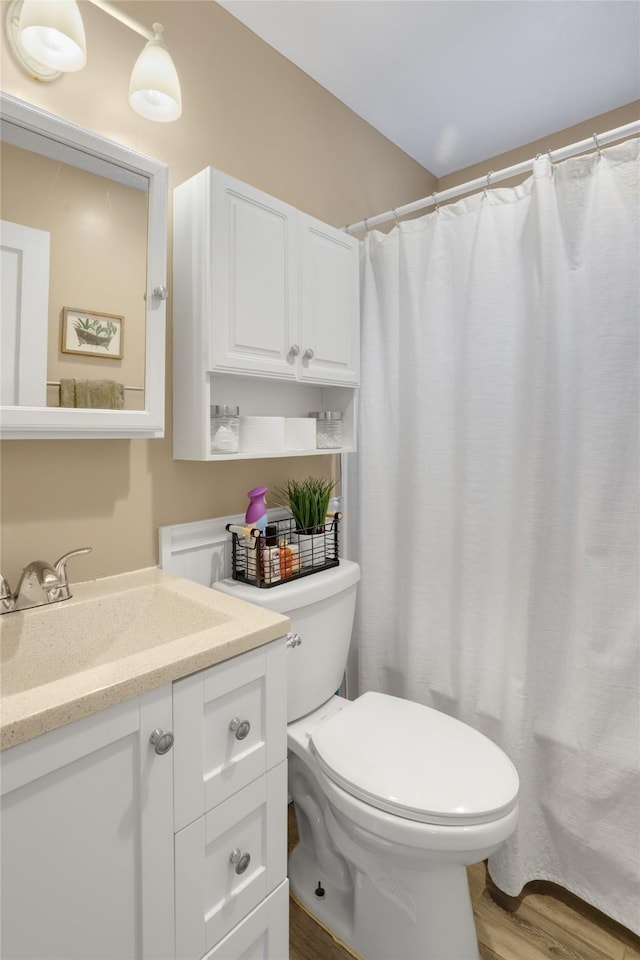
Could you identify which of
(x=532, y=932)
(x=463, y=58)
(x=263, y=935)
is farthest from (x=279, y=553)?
(x=463, y=58)

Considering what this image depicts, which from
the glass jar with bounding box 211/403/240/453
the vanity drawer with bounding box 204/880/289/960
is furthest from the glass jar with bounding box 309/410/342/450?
the vanity drawer with bounding box 204/880/289/960

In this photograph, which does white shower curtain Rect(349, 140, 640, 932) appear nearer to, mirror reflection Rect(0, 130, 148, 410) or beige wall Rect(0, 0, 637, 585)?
beige wall Rect(0, 0, 637, 585)

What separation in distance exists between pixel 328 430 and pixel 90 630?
94 centimetres

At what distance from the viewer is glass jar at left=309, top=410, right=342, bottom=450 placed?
1.68 m

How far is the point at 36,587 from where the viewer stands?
1057mm

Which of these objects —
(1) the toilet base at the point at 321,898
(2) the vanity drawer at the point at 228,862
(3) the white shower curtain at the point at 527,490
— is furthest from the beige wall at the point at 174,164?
(1) the toilet base at the point at 321,898

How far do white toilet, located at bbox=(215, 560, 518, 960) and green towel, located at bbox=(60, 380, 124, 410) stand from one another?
568 millimetres

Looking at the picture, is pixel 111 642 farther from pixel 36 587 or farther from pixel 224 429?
pixel 224 429

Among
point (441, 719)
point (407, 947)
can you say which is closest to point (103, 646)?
point (441, 719)

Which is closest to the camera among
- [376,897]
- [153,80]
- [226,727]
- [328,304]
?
[226,727]

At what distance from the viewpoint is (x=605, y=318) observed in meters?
1.33

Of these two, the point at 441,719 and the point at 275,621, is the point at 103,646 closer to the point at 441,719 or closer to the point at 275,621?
the point at 275,621

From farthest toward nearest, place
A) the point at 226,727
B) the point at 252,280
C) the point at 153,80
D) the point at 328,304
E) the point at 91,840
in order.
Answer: the point at 328,304 → the point at 252,280 → the point at 153,80 → the point at 226,727 → the point at 91,840

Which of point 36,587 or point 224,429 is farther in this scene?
point 224,429
